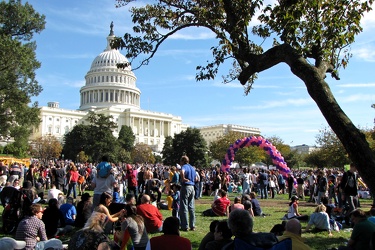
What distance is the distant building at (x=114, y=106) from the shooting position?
12019 centimetres

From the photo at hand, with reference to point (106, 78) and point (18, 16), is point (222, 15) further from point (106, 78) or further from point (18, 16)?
point (106, 78)

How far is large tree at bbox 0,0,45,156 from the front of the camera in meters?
26.2

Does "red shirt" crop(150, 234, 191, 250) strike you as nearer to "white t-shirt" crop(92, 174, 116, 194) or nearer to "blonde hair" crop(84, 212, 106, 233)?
"blonde hair" crop(84, 212, 106, 233)

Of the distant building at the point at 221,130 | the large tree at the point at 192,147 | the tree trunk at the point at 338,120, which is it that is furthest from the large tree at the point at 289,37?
the distant building at the point at 221,130

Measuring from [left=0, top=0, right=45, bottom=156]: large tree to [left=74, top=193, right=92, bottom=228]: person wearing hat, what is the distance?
18.5 meters

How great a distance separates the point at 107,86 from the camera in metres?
126

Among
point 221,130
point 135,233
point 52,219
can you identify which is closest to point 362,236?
point 135,233

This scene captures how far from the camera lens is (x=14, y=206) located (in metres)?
9.48

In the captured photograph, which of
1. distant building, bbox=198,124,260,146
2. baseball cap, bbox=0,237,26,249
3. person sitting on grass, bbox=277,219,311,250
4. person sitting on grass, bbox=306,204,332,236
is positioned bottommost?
person sitting on grass, bbox=306,204,332,236

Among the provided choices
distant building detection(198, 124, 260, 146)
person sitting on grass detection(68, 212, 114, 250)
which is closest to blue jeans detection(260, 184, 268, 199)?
person sitting on grass detection(68, 212, 114, 250)

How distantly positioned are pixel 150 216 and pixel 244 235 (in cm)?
461

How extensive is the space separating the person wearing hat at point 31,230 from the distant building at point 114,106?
112m

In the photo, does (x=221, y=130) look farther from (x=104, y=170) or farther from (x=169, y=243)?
(x=169, y=243)

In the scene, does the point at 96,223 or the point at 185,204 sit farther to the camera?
the point at 185,204
